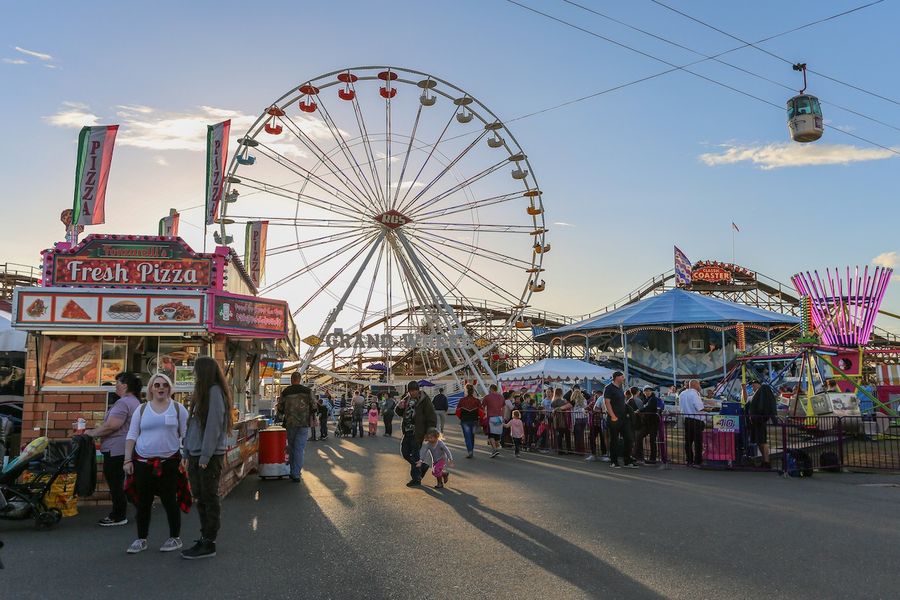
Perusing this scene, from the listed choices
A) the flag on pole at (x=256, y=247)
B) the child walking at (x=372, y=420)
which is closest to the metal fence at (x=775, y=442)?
the child walking at (x=372, y=420)

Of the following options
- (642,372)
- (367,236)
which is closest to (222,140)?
(367,236)

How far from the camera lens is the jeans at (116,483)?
25.8 feet

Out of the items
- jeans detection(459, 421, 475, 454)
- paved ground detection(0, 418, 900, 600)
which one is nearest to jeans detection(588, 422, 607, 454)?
jeans detection(459, 421, 475, 454)

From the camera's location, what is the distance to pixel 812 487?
35.0 ft

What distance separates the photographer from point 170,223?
20.8 meters

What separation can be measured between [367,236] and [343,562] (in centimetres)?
1985

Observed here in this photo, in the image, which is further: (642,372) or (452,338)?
(642,372)

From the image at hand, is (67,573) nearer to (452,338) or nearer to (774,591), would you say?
(774,591)

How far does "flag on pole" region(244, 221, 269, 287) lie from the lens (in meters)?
22.9

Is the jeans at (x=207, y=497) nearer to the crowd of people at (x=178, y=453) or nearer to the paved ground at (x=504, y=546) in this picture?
the crowd of people at (x=178, y=453)

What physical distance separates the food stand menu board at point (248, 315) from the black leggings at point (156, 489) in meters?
4.00

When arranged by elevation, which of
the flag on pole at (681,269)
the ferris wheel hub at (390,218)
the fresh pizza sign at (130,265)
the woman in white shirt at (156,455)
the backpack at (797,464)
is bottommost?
the backpack at (797,464)

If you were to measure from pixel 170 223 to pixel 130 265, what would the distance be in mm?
10882

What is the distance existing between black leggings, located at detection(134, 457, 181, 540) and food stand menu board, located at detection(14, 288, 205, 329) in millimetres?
3996
